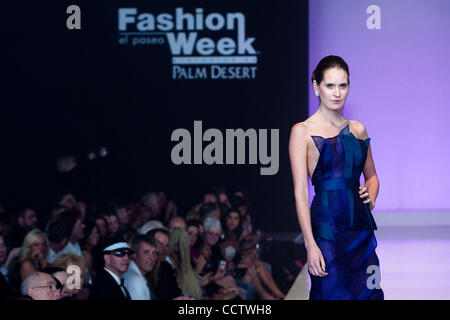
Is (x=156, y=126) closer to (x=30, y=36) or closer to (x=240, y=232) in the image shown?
(x=30, y=36)

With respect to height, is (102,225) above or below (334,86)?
below

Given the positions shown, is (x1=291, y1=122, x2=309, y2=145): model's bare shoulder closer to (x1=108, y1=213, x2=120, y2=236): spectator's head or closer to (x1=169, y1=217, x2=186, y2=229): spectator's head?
(x1=169, y1=217, x2=186, y2=229): spectator's head

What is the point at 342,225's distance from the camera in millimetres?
2955

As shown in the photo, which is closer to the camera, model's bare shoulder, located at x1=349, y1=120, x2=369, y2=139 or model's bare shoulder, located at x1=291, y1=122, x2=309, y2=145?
model's bare shoulder, located at x1=291, y1=122, x2=309, y2=145

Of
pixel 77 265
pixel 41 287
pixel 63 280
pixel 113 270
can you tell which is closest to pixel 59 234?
pixel 77 265

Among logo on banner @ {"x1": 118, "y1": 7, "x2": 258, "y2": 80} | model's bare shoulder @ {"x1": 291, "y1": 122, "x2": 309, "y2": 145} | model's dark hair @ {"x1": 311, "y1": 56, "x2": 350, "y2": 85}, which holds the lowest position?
model's bare shoulder @ {"x1": 291, "y1": 122, "x2": 309, "y2": 145}

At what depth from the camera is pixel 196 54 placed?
757 cm

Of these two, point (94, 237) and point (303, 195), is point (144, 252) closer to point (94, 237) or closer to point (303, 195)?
point (94, 237)

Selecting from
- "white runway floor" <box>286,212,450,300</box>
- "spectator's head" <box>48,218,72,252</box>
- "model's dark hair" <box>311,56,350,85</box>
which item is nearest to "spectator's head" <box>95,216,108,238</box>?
"spectator's head" <box>48,218,72,252</box>

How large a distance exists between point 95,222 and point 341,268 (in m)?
2.63

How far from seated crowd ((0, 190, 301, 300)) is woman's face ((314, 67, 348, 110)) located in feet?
4.52

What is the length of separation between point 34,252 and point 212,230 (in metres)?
1.27

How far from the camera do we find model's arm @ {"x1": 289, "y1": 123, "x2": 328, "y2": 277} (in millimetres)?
2818

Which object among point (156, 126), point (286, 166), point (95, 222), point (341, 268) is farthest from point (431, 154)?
point (341, 268)
